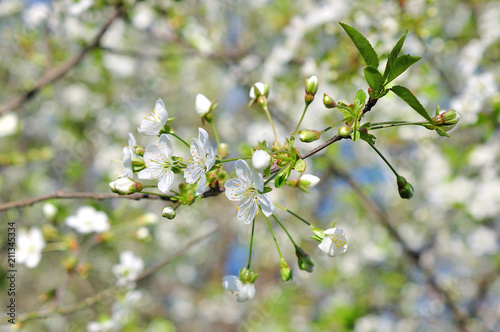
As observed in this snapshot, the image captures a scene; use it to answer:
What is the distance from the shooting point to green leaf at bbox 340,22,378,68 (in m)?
0.84

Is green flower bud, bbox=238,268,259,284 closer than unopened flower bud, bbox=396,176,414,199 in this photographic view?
No

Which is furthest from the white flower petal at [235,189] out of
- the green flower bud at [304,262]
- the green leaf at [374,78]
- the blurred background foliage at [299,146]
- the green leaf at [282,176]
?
the blurred background foliage at [299,146]

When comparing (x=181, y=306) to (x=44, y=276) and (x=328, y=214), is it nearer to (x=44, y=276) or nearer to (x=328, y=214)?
(x=44, y=276)

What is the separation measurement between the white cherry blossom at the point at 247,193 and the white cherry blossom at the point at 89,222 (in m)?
0.96

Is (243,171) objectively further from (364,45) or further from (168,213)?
(364,45)

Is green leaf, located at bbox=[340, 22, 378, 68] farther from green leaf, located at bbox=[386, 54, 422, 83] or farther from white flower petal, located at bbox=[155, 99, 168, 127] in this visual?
white flower petal, located at bbox=[155, 99, 168, 127]

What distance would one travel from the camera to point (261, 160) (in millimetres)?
873

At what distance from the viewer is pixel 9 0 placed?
3.80m

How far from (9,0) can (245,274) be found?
13.6 feet

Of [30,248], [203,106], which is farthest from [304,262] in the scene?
[30,248]

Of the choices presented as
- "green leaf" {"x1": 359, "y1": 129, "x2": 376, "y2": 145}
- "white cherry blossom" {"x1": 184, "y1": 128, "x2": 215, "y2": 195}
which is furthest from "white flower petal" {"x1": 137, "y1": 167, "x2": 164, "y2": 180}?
"green leaf" {"x1": 359, "y1": 129, "x2": 376, "y2": 145}

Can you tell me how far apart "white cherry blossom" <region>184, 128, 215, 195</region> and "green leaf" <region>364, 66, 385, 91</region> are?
402 mm

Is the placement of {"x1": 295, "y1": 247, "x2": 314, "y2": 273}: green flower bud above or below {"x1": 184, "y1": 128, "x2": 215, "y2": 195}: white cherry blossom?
below

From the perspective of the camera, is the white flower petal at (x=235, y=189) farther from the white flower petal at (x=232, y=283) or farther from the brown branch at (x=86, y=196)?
the white flower petal at (x=232, y=283)
